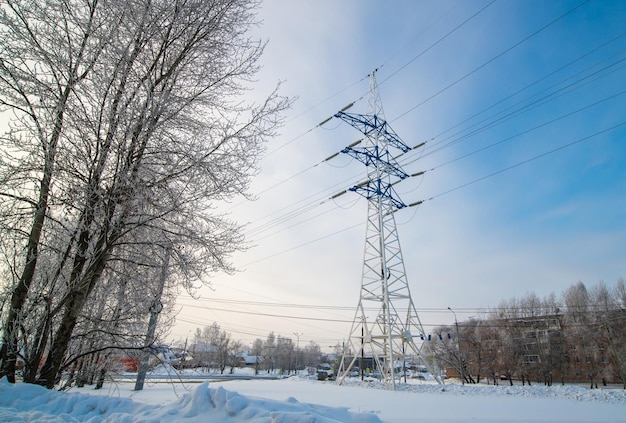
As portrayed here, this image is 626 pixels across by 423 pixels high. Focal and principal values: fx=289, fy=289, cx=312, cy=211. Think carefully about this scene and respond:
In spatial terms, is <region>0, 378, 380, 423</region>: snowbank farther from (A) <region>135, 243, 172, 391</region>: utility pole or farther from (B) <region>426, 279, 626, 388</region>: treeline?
(B) <region>426, 279, 626, 388</region>: treeline

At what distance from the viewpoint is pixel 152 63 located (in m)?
4.03

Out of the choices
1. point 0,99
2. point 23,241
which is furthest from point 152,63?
point 23,241

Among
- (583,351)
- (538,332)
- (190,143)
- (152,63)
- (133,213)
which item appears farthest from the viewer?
(538,332)

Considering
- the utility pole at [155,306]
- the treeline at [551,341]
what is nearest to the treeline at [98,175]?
the utility pole at [155,306]

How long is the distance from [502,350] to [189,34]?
51746mm

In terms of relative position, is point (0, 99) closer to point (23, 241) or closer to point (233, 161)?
point (23, 241)

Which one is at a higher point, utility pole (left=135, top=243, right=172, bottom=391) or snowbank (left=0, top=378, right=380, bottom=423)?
utility pole (left=135, top=243, right=172, bottom=391)

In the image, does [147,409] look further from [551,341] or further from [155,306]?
[551,341]

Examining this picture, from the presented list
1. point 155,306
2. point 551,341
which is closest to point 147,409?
point 155,306

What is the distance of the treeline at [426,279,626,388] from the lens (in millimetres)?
33406

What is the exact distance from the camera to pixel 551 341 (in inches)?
1501

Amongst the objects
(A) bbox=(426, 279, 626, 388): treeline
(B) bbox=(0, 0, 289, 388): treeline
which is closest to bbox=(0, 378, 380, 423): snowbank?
(B) bbox=(0, 0, 289, 388): treeline

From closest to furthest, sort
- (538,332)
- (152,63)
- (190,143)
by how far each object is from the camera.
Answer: (190,143) < (152,63) < (538,332)

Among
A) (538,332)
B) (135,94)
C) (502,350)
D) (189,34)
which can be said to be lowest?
(502,350)
